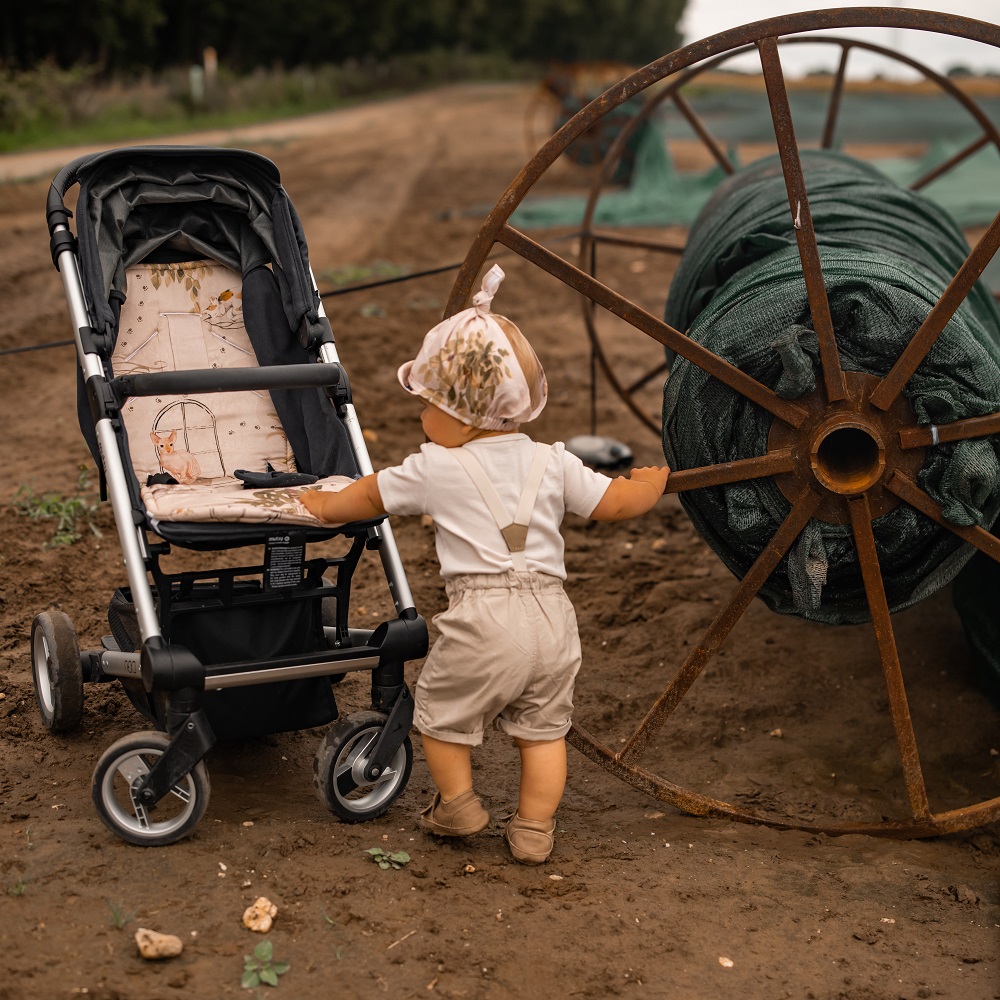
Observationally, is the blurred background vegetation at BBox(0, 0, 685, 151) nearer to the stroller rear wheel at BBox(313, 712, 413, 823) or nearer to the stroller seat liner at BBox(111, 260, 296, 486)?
the stroller seat liner at BBox(111, 260, 296, 486)

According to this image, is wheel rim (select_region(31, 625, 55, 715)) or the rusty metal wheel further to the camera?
wheel rim (select_region(31, 625, 55, 715))

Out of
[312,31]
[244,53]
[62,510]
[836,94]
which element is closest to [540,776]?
[62,510]

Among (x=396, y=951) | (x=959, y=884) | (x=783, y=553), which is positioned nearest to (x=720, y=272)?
(x=783, y=553)

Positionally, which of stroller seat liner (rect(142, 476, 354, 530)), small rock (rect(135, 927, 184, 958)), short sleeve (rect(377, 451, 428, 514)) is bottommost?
small rock (rect(135, 927, 184, 958))

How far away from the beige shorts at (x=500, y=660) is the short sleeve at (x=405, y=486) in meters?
0.24

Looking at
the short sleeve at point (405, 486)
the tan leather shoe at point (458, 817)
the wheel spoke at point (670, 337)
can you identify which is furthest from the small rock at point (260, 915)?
the wheel spoke at point (670, 337)

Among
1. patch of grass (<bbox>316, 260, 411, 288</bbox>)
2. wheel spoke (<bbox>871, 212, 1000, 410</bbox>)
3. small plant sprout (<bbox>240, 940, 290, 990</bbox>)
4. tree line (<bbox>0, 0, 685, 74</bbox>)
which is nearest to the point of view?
small plant sprout (<bbox>240, 940, 290, 990</bbox>)

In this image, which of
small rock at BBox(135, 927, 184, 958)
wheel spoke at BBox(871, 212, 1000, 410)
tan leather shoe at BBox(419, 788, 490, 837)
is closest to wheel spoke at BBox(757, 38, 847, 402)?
wheel spoke at BBox(871, 212, 1000, 410)

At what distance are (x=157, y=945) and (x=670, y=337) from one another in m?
2.14

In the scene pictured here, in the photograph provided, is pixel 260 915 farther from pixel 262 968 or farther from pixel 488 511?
pixel 488 511

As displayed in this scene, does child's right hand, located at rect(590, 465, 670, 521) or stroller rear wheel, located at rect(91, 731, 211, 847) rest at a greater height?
child's right hand, located at rect(590, 465, 670, 521)

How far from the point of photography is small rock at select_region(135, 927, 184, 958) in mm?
2797

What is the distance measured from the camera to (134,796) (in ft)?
10.5

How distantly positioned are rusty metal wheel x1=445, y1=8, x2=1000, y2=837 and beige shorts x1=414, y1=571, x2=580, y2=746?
15.9 inches
